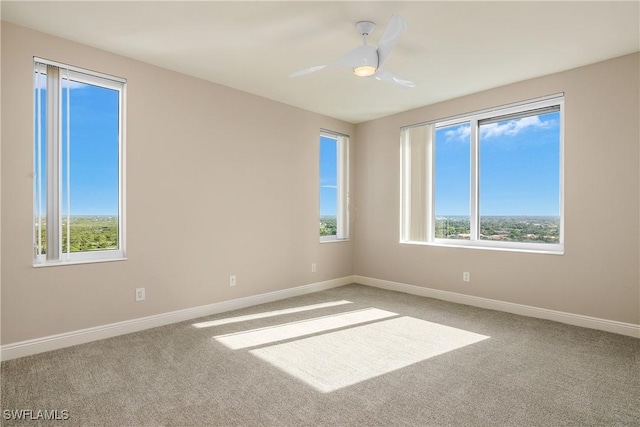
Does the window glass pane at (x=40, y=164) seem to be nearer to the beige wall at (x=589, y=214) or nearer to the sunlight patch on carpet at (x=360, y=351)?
the sunlight patch on carpet at (x=360, y=351)

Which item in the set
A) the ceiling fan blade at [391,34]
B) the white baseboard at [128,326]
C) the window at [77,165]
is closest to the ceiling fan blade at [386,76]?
the ceiling fan blade at [391,34]

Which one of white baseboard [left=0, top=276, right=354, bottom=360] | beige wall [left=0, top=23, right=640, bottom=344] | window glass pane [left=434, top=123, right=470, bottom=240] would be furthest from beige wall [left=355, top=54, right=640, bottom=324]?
white baseboard [left=0, top=276, right=354, bottom=360]

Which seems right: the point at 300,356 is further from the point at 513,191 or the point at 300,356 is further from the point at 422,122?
the point at 422,122

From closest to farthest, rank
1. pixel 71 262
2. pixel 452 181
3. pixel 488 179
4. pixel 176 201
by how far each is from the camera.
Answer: pixel 71 262, pixel 176 201, pixel 488 179, pixel 452 181

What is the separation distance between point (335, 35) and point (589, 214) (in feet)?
9.49

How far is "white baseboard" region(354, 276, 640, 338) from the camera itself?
312 centimetres

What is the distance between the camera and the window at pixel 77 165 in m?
2.75

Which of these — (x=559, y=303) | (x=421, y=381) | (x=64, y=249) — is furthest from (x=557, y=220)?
(x=64, y=249)

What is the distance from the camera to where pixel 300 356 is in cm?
264

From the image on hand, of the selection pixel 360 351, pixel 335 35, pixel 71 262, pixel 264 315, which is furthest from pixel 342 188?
pixel 71 262

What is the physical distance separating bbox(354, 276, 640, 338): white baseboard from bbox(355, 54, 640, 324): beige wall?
51 millimetres

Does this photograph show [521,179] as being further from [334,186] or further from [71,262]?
[71,262]

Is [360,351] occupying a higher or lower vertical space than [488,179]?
lower

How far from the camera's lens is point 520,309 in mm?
3723
